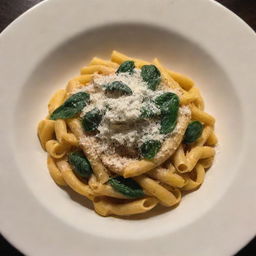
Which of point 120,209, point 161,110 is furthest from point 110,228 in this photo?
point 161,110

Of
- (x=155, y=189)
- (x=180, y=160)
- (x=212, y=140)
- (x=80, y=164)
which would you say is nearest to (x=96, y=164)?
(x=80, y=164)

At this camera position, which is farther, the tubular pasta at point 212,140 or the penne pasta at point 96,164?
the tubular pasta at point 212,140

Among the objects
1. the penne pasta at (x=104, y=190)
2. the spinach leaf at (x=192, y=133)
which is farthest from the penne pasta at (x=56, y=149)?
the spinach leaf at (x=192, y=133)

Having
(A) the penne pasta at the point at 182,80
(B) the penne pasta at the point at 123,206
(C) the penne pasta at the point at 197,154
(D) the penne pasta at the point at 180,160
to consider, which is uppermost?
(A) the penne pasta at the point at 182,80

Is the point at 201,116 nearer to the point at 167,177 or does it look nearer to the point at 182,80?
the point at 182,80

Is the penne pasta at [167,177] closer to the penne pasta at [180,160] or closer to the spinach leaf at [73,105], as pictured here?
the penne pasta at [180,160]

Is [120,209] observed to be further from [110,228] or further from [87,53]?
[87,53]

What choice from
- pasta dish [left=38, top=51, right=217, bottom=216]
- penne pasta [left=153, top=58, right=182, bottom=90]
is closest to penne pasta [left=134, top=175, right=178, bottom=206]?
pasta dish [left=38, top=51, right=217, bottom=216]
